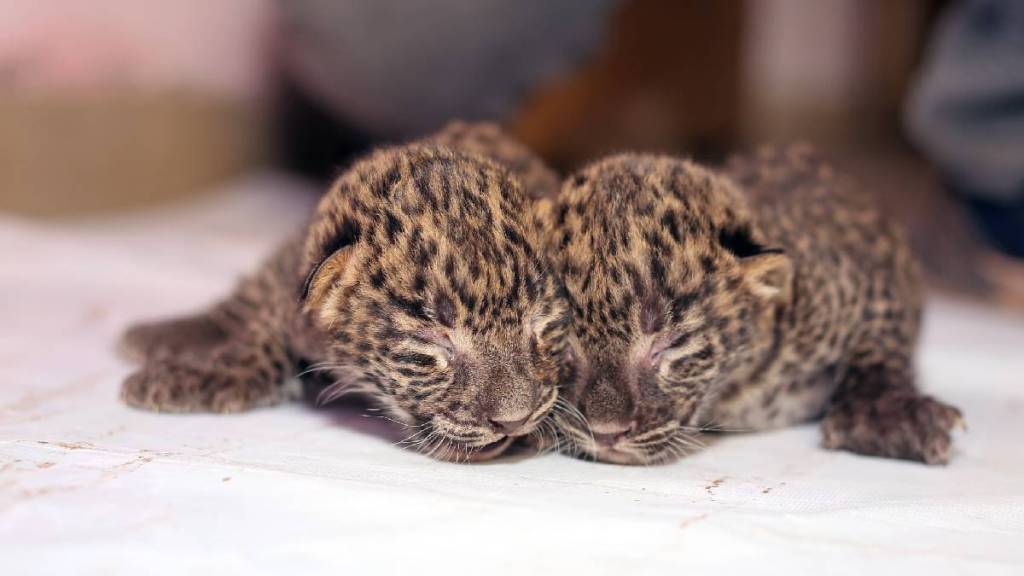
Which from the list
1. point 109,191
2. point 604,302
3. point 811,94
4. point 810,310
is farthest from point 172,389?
point 811,94

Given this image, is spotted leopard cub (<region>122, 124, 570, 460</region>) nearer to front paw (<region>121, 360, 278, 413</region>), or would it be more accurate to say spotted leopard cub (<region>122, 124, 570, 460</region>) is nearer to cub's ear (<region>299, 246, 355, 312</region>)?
cub's ear (<region>299, 246, 355, 312</region>)

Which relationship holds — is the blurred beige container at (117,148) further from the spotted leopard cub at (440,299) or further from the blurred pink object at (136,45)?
the spotted leopard cub at (440,299)

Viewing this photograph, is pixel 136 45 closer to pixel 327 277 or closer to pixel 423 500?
pixel 327 277

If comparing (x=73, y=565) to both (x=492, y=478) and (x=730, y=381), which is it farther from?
(x=730, y=381)

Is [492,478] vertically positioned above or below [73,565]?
above

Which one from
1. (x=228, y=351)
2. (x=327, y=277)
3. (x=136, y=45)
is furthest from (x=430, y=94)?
(x=327, y=277)

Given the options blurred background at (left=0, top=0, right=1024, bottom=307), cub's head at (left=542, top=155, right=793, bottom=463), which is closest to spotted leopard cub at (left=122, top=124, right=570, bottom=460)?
cub's head at (left=542, top=155, right=793, bottom=463)

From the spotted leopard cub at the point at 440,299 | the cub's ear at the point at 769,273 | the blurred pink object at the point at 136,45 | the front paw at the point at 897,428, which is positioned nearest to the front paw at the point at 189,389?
the spotted leopard cub at the point at 440,299
